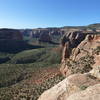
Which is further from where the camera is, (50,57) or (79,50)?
(50,57)

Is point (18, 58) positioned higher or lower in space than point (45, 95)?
lower

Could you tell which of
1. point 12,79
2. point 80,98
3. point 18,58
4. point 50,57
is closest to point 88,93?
point 80,98

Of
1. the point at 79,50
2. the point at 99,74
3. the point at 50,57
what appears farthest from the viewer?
the point at 50,57

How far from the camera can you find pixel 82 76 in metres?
23.2

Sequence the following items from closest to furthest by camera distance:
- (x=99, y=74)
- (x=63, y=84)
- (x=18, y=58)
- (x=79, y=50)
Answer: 1. (x=63, y=84)
2. (x=99, y=74)
3. (x=79, y=50)
4. (x=18, y=58)

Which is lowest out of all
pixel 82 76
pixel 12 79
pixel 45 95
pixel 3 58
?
pixel 3 58

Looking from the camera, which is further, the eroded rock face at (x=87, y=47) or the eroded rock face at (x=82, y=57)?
the eroded rock face at (x=87, y=47)

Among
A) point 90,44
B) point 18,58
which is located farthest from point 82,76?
point 18,58

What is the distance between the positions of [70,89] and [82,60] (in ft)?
162

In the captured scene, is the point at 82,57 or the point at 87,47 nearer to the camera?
the point at 82,57

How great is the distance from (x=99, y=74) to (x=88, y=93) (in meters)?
9.07

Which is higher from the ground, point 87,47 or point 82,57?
point 87,47

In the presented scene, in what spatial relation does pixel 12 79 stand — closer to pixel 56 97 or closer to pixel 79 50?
pixel 79 50

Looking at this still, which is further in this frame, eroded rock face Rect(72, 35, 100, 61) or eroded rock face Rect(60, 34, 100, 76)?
eroded rock face Rect(72, 35, 100, 61)
